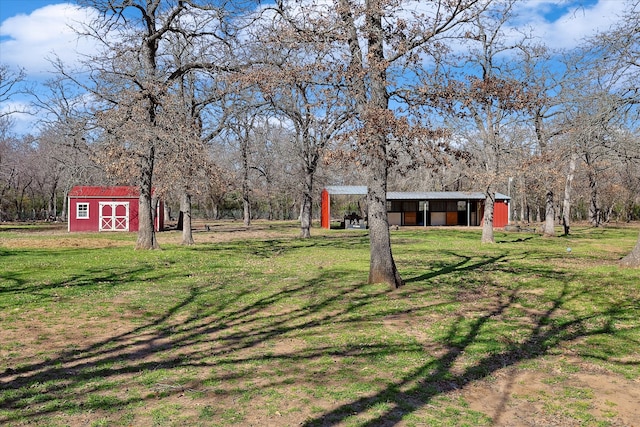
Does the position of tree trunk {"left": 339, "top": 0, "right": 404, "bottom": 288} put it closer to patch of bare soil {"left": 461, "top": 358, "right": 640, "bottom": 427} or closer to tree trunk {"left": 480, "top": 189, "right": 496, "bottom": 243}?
patch of bare soil {"left": 461, "top": 358, "right": 640, "bottom": 427}

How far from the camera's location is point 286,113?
26.4m

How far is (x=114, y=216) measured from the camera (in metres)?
34.3

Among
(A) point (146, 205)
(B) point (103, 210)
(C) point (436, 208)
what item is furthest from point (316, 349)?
(C) point (436, 208)

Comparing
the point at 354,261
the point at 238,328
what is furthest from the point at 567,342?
the point at 354,261

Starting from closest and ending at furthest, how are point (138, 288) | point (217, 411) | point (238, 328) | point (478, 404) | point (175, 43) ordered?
point (217, 411)
point (478, 404)
point (238, 328)
point (138, 288)
point (175, 43)

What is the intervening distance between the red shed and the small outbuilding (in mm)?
14500

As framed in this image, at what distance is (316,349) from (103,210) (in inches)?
1248

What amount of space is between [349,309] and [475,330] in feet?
6.95

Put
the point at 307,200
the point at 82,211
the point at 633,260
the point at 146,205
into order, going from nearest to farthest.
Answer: the point at 633,260 < the point at 146,205 < the point at 307,200 < the point at 82,211

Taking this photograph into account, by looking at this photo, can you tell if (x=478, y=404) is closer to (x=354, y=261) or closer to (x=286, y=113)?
(x=354, y=261)

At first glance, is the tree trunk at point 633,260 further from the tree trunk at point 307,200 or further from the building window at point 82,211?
the building window at point 82,211

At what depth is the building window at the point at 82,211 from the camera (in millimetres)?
34031

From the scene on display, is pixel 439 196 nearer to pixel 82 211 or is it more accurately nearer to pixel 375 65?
pixel 82 211

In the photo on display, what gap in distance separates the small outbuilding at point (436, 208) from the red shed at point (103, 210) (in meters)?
14.5
